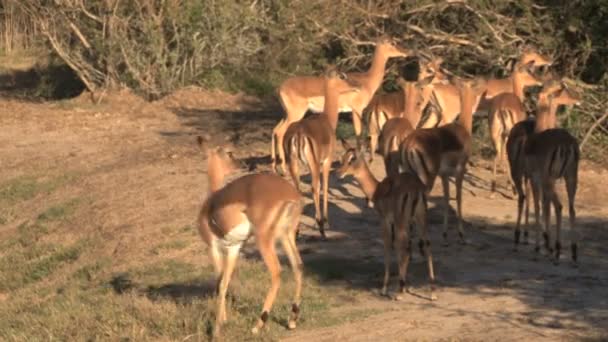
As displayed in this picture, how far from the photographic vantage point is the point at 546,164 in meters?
11.4

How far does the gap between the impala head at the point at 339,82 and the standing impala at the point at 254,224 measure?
16.6ft

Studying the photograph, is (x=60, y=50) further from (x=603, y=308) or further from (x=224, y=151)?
(x=603, y=308)

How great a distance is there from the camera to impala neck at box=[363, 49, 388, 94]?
1554cm

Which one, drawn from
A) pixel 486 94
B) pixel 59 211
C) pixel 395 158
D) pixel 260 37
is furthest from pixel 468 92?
pixel 260 37

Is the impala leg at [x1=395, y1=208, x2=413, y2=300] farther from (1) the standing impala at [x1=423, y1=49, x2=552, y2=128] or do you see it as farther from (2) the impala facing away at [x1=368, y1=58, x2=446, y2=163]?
(1) the standing impala at [x1=423, y1=49, x2=552, y2=128]

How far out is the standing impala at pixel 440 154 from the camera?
11.7 m

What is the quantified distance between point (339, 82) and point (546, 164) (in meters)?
3.58

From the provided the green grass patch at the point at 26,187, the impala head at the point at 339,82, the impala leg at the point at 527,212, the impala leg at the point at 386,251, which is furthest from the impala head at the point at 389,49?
the impala leg at the point at 386,251

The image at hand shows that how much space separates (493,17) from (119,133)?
6.58 meters

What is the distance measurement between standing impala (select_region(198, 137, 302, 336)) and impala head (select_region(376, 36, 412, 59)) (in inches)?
285

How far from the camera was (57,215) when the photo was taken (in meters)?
14.7

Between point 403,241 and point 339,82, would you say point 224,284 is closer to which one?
point 403,241

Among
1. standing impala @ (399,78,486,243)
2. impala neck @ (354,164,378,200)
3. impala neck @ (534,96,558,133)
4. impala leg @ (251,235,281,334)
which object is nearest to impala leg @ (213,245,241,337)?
impala leg @ (251,235,281,334)

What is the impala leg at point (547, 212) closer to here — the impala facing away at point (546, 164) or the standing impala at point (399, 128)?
the impala facing away at point (546, 164)
